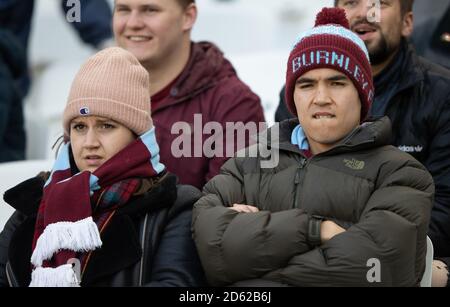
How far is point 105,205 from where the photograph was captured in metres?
3.18

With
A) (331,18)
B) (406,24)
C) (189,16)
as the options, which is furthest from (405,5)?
(189,16)

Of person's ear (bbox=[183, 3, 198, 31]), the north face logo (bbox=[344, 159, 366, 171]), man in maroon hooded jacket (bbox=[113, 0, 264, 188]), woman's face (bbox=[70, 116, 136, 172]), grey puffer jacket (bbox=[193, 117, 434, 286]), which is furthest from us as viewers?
person's ear (bbox=[183, 3, 198, 31])

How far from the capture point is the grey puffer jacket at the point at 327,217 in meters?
2.87

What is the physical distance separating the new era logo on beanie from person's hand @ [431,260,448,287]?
0.59 meters

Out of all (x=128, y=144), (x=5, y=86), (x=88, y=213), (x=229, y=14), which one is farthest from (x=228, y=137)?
(x=229, y=14)

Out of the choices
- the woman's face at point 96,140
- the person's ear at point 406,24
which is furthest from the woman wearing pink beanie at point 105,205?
the person's ear at point 406,24

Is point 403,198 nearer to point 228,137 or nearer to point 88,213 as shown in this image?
point 88,213

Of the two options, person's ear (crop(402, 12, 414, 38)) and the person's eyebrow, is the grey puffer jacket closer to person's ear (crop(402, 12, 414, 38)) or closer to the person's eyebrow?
the person's eyebrow

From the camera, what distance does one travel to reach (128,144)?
10.9ft

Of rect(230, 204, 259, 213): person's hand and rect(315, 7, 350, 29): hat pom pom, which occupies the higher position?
rect(315, 7, 350, 29): hat pom pom

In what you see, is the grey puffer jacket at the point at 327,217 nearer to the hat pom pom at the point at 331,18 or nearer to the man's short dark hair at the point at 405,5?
the hat pom pom at the point at 331,18

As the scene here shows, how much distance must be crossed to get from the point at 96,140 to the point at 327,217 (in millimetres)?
842

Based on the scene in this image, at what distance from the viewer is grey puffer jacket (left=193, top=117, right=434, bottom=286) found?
2867 millimetres

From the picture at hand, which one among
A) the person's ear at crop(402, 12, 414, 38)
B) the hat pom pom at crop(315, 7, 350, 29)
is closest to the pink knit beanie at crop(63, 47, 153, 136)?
the hat pom pom at crop(315, 7, 350, 29)
